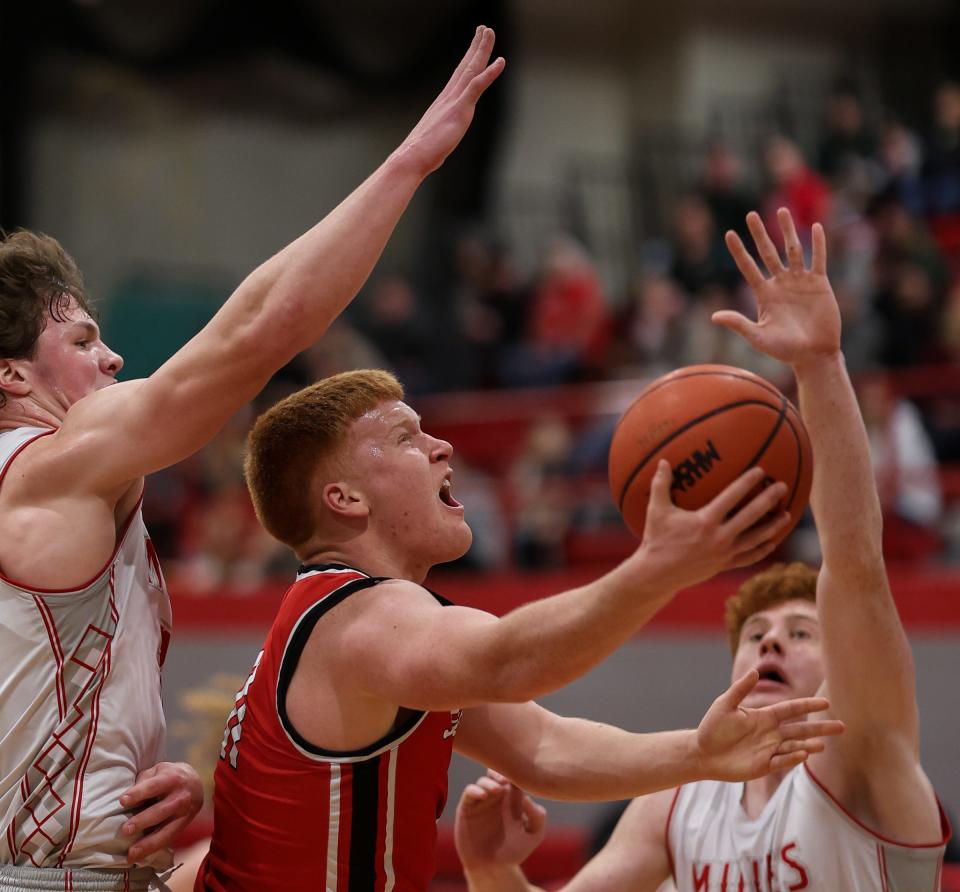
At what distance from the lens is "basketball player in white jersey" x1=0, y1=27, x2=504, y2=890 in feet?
8.95

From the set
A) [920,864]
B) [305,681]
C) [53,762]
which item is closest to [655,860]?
[920,864]

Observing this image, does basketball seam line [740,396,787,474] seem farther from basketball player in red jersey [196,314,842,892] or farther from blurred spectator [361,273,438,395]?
blurred spectator [361,273,438,395]

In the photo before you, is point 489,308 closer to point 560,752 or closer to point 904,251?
point 904,251

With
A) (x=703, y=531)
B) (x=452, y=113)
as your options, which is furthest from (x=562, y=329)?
(x=703, y=531)

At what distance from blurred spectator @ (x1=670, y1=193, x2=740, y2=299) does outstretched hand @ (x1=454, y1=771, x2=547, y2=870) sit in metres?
8.20

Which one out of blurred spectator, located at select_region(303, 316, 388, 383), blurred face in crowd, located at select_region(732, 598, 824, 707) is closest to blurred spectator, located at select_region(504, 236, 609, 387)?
blurred spectator, located at select_region(303, 316, 388, 383)

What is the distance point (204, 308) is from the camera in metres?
16.7

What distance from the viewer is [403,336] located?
44.4 feet

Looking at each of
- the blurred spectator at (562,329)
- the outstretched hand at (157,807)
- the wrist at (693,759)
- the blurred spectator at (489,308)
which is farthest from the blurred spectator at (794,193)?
the outstretched hand at (157,807)

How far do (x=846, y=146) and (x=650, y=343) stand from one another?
334cm

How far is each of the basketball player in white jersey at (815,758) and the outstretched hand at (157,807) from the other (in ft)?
2.83

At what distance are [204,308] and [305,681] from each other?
14296 mm

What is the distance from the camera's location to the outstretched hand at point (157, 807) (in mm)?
2885

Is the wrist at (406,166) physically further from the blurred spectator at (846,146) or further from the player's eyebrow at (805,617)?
the blurred spectator at (846,146)
